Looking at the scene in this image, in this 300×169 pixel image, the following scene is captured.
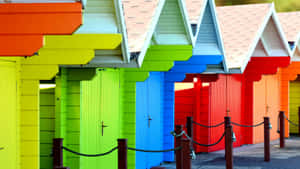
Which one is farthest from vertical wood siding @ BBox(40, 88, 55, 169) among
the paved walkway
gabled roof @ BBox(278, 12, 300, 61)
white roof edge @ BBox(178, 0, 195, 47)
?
gabled roof @ BBox(278, 12, 300, 61)

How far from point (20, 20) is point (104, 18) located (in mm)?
2533

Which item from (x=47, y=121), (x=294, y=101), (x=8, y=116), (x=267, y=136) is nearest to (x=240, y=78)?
(x=267, y=136)

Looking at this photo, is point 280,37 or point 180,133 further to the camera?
point 280,37

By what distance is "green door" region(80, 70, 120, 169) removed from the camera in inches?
417

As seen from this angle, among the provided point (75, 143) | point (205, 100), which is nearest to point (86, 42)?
point (75, 143)

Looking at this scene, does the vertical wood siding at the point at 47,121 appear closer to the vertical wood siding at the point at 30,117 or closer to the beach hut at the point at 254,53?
the vertical wood siding at the point at 30,117

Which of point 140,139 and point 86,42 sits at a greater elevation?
point 86,42

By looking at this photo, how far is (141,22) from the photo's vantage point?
10953 millimetres

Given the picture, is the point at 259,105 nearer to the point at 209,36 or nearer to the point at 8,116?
the point at 209,36

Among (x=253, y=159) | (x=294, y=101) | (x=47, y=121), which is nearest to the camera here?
(x=47, y=121)

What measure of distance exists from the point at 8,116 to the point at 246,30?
37.8 feet

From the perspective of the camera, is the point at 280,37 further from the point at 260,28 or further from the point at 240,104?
the point at 240,104

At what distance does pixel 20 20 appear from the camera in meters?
6.02

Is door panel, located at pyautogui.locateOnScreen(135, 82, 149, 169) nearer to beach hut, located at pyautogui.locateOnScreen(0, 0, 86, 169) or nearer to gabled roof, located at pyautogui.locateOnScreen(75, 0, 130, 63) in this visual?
gabled roof, located at pyautogui.locateOnScreen(75, 0, 130, 63)
